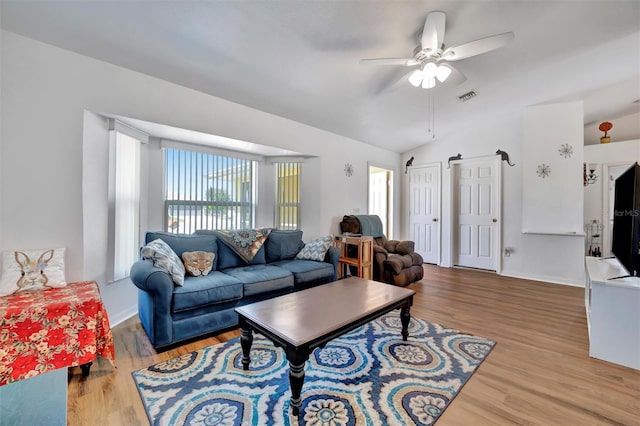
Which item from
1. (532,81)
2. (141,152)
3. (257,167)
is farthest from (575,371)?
(141,152)

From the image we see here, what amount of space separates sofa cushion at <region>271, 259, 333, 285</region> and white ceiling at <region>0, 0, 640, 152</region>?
203cm

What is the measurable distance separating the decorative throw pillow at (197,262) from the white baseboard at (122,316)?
2.72 feet

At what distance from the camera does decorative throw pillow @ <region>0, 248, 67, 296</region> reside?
184 cm

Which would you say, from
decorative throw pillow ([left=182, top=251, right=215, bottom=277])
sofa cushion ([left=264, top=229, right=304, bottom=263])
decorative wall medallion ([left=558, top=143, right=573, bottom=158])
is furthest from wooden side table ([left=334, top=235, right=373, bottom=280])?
decorative wall medallion ([left=558, top=143, right=573, bottom=158])

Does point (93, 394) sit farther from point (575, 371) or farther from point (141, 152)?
point (575, 371)

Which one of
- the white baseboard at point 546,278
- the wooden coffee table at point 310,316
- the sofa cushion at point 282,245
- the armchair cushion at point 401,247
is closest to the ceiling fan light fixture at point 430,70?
the wooden coffee table at point 310,316

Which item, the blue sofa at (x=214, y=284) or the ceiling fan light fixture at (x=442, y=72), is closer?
the blue sofa at (x=214, y=284)

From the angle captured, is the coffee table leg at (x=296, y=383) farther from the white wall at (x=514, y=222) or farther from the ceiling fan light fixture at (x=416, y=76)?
the white wall at (x=514, y=222)

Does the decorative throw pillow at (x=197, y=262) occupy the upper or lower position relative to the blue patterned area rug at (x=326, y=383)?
upper

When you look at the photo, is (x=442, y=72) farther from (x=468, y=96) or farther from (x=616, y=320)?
(x=616, y=320)

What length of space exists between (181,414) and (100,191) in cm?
206

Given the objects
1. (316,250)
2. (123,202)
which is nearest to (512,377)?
(316,250)

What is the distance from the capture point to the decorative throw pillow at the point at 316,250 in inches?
136

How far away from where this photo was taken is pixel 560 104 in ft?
13.7
